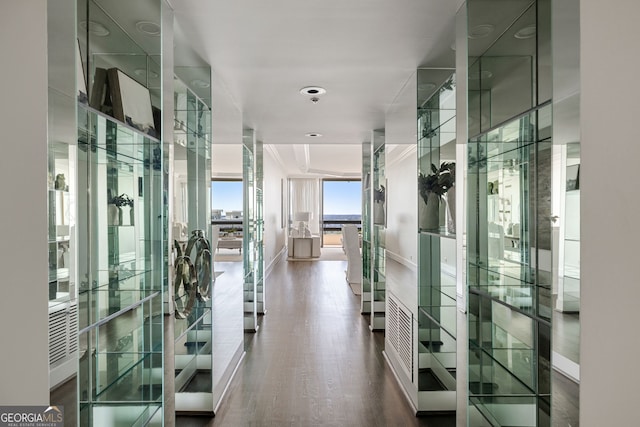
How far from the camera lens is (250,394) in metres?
2.99

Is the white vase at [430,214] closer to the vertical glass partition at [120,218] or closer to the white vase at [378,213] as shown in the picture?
the vertical glass partition at [120,218]

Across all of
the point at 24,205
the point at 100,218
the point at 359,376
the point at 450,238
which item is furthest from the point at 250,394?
the point at 24,205

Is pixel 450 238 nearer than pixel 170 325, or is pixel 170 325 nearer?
pixel 170 325

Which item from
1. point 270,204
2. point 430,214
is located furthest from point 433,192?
point 270,204

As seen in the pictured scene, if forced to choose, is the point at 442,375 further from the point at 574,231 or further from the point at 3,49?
the point at 3,49

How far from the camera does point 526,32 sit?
1.43 m

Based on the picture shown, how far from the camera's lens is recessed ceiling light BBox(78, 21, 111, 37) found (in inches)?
48.8

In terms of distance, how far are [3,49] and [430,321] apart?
2607 millimetres

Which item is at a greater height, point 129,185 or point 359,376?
point 129,185

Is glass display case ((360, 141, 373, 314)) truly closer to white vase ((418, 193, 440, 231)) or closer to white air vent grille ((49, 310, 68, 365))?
white vase ((418, 193, 440, 231))

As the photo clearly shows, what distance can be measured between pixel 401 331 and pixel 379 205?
1964mm

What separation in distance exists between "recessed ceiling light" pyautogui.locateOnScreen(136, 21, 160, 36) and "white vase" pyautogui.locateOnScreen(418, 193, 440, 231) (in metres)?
1.86

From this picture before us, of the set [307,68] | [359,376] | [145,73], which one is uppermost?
[307,68]

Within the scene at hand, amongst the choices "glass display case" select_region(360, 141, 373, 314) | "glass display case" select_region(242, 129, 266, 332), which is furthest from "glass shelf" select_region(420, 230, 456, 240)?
"glass display case" select_region(360, 141, 373, 314)
